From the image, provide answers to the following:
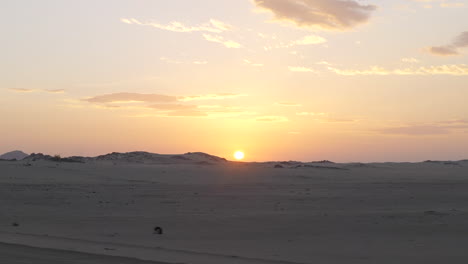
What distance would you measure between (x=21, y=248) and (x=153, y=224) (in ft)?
14.7

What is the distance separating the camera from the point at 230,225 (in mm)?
15188

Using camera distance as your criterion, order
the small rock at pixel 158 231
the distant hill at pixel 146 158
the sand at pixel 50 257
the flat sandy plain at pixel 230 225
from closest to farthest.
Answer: the sand at pixel 50 257 < the flat sandy plain at pixel 230 225 < the small rock at pixel 158 231 < the distant hill at pixel 146 158

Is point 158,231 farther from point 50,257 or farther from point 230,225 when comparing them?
point 50,257

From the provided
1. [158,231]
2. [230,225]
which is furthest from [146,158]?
[158,231]


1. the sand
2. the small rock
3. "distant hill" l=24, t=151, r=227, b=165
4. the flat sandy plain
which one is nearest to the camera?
the sand

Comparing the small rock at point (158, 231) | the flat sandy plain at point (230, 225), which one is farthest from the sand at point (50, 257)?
the small rock at point (158, 231)

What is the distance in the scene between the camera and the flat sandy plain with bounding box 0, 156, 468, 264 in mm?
11172

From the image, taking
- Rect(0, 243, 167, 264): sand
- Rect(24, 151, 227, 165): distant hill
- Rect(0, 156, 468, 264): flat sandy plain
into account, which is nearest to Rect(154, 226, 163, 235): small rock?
Rect(0, 156, 468, 264): flat sandy plain

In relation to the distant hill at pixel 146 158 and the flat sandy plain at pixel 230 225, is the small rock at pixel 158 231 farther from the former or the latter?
the distant hill at pixel 146 158

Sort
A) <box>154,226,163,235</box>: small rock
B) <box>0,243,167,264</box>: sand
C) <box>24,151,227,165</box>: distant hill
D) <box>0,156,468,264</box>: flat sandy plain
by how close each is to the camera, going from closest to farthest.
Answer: <box>0,243,167,264</box>: sand
<box>0,156,468,264</box>: flat sandy plain
<box>154,226,163,235</box>: small rock
<box>24,151,227,165</box>: distant hill

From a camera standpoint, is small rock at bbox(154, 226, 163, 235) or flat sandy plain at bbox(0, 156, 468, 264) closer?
flat sandy plain at bbox(0, 156, 468, 264)

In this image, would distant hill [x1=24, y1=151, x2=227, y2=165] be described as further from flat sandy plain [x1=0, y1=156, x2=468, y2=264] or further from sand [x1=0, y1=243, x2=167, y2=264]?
sand [x1=0, y1=243, x2=167, y2=264]

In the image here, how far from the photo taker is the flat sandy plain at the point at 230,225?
11.2 m

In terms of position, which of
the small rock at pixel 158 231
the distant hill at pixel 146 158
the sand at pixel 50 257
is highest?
the distant hill at pixel 146 158
